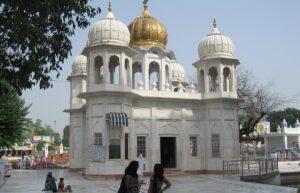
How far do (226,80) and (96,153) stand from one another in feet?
34.8

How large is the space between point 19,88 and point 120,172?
46.1 feet

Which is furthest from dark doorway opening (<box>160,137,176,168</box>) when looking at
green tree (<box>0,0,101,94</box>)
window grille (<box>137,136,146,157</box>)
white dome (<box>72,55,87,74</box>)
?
green tree (<box>0,0,101,94</box>)

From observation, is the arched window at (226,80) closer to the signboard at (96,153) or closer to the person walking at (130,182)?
the signboard at (96,153)

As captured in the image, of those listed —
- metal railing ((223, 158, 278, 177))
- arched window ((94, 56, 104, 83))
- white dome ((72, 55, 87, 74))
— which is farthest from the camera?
white dome ((72, 55, 87, 74))

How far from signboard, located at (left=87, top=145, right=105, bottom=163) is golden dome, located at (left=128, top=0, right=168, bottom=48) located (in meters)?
8.88

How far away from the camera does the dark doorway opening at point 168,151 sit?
86.8 feet

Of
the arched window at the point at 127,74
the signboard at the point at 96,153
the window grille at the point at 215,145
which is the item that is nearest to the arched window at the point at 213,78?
the window grille at the point at 215,145

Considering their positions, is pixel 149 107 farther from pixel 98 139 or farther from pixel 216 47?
pixel 216 47

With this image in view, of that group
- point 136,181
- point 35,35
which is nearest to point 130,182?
point 136,181

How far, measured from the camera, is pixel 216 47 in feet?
89.7

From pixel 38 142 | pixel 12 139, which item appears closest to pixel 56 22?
pixel 12 139

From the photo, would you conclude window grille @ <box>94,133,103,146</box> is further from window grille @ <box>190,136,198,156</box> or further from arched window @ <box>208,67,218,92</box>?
arched window @ <box>208,67,218,92</box>

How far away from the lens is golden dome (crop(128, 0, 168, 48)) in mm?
28922

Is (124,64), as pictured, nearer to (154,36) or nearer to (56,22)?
(154,36)
